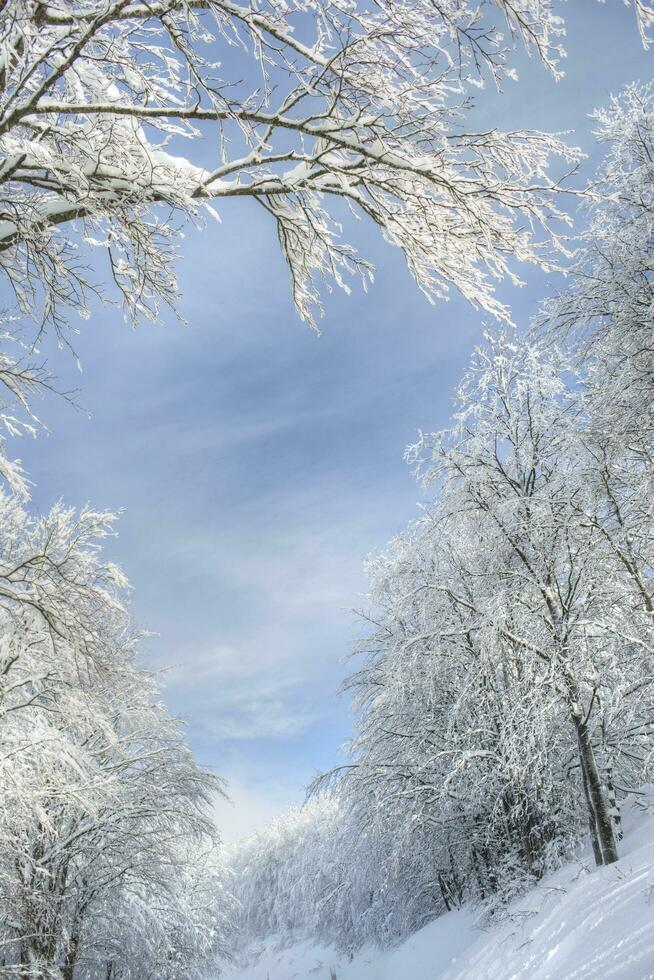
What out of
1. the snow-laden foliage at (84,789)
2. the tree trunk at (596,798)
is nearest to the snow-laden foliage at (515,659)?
the tree trunk at (596,798)

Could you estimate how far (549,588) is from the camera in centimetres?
809

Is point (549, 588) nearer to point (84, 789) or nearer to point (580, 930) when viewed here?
point (580, 930)

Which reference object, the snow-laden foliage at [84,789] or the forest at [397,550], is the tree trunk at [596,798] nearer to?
the forest at [397,550]

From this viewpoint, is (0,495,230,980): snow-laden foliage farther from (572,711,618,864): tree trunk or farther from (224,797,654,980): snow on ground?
(572,711,618,864): tree trunk

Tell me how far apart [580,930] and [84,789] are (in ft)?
18.9

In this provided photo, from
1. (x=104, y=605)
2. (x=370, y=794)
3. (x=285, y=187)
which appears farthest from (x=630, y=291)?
(x=370, y=794)

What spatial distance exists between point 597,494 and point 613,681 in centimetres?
234

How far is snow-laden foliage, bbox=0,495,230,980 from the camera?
6.30 m

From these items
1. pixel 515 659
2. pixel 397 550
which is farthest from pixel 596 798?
pixel 397 550

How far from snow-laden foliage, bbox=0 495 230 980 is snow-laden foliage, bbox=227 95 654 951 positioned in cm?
419

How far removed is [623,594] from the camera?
25.3 feet

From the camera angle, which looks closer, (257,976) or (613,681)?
(613,681)

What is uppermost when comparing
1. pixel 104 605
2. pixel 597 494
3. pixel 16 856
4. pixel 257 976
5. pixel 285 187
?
pixel 285 187

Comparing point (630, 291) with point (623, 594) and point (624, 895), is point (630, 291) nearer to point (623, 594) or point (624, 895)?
point (623, 594)
